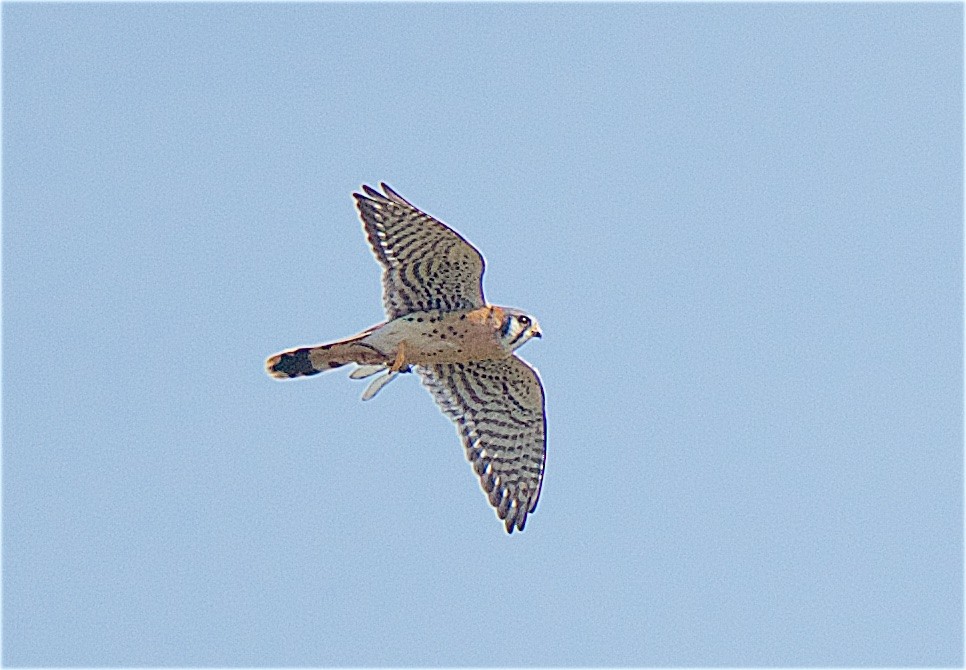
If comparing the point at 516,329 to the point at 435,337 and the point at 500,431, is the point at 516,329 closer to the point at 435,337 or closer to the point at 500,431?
the point at 435,337

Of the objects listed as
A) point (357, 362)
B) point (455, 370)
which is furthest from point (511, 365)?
point (357, 362)

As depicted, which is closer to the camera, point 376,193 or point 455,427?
point 376,193

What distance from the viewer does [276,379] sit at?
41.3ft

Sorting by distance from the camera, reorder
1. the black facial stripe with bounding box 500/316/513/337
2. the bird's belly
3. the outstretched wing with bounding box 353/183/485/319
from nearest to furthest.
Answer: the outstretched wing with bounding box 353/183/485/319
the bird's belly
the black facial stripe with bounding box 500/316/513/337

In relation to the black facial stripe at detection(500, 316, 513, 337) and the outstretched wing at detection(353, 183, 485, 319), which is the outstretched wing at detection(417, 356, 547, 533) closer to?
the black facial stripe at detection(500, 316, 513, 337)

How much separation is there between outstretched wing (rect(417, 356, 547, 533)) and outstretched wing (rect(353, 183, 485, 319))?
92 centimetres

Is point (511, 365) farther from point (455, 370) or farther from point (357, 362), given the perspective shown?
point (357, 362)

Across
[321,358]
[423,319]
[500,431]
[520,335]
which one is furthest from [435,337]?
[500,431]

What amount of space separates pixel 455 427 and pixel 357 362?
1213 millimetres

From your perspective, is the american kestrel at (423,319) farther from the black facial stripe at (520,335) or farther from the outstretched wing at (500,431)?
the outstretched wing at (500,431)

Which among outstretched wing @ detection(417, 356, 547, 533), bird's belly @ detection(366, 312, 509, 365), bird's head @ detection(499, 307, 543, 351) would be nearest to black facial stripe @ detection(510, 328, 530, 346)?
bird's head @ detection(499, 307, 543, 351)

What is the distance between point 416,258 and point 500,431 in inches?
71.9

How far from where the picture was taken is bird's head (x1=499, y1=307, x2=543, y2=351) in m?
12.6

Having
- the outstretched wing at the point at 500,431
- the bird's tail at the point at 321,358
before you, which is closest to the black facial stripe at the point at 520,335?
the outstretched wing at the point at 500,431
